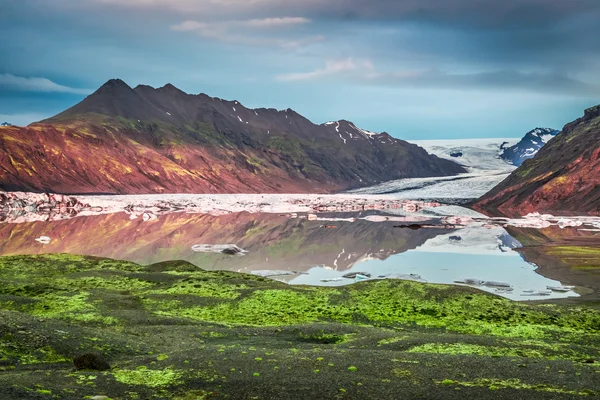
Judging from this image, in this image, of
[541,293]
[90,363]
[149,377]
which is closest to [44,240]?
[90,363]

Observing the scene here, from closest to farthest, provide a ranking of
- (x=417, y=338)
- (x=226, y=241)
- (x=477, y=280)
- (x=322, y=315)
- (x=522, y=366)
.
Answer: (x=522, y=366) < (x=417, y=338) < (x=322, y=315) < (x=477, y=280) < (x=226, y=241)

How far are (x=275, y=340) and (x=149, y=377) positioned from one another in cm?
1079

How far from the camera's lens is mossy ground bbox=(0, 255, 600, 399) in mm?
20969

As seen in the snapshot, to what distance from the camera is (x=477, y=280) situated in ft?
201

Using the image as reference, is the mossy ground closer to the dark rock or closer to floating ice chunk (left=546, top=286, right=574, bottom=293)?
the dark rock

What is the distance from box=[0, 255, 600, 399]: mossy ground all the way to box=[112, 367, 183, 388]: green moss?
0.25 feet

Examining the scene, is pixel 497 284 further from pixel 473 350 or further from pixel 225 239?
pixel 225 239

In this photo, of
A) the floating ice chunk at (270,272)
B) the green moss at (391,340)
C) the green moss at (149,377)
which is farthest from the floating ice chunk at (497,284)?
the green moss at (149,377)

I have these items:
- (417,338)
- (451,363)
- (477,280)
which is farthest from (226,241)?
(451,363)

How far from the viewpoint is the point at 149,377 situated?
21.9 meters

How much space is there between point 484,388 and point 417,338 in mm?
10816

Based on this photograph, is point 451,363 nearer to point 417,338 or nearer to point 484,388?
point 484,388

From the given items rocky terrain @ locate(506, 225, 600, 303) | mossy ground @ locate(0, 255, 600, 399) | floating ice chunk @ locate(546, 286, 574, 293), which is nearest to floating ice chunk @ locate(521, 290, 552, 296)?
floating ice chunk @ locate(546, 286, 574, 293)

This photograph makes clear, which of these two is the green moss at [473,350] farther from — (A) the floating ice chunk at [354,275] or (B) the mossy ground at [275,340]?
(A) the floating ice chunk at [354,275]
